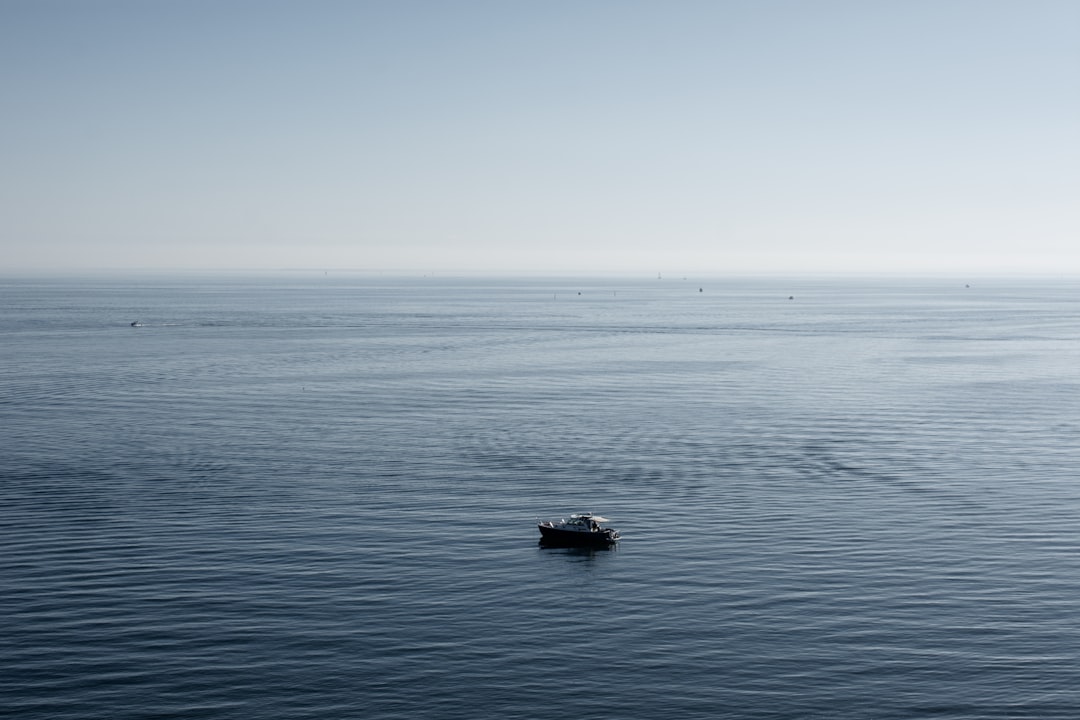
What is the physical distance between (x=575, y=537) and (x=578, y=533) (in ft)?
1.28

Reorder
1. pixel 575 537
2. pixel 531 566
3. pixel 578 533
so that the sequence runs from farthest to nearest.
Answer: pixel 575 537 < pixel 578 533 < pixel 531 566

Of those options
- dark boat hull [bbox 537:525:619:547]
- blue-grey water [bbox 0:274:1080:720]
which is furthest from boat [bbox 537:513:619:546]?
blue-grey water [bbox 0:274:1080:720]

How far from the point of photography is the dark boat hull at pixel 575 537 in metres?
81.2

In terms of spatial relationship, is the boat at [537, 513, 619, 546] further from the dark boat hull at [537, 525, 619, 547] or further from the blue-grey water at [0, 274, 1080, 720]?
the blue-grey water at [0, 274, 1080, 720]

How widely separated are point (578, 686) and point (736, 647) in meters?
10.2

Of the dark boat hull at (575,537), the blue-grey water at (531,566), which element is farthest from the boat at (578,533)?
the blue-grey water at (531,566)

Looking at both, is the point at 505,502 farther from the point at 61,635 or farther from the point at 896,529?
the point at 61,635

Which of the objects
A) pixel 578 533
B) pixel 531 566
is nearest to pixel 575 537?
pixel 578 533

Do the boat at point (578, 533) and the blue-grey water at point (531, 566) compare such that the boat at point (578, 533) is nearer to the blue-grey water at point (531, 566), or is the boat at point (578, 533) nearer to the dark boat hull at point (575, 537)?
the dark boat hull at point (575, 537)

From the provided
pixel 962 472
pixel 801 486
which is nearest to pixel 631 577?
pixel 801 486

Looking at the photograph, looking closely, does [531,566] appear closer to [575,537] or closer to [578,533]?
[575,537]

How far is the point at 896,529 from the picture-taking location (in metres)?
86.8

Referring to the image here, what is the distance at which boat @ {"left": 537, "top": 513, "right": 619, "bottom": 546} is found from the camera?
81312mm

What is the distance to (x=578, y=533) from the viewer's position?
8112 cm
